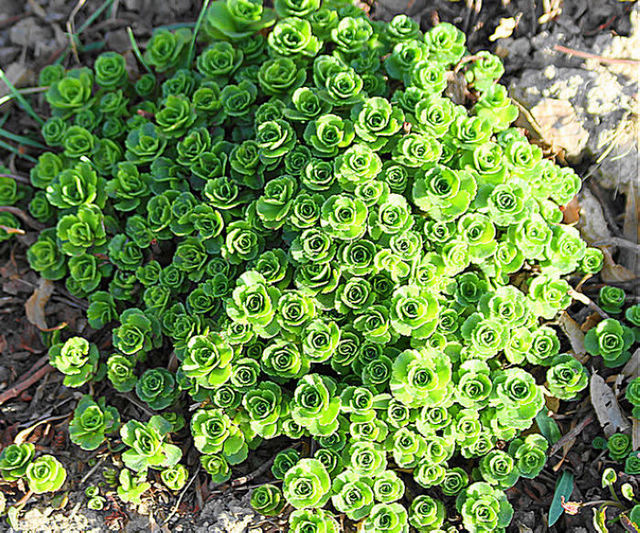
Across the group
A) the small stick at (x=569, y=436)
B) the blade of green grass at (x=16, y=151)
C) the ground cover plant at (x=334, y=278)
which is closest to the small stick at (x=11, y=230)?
the ground cover plant at (x=334, y=278)

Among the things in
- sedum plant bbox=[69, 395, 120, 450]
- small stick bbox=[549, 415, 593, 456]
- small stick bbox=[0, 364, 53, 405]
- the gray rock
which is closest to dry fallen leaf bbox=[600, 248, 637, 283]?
the gray rock

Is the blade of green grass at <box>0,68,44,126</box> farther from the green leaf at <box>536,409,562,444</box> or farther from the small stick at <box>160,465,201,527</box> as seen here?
the green leaf at <box>536,409,562,444</box>

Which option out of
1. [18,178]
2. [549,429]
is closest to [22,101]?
[18,178]

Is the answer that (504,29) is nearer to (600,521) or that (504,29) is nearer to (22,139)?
(600,521)

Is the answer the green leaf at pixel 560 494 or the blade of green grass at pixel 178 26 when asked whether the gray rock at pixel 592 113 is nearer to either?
the green leaf at pixel 560 494

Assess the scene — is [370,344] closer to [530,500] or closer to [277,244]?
[277,244]
